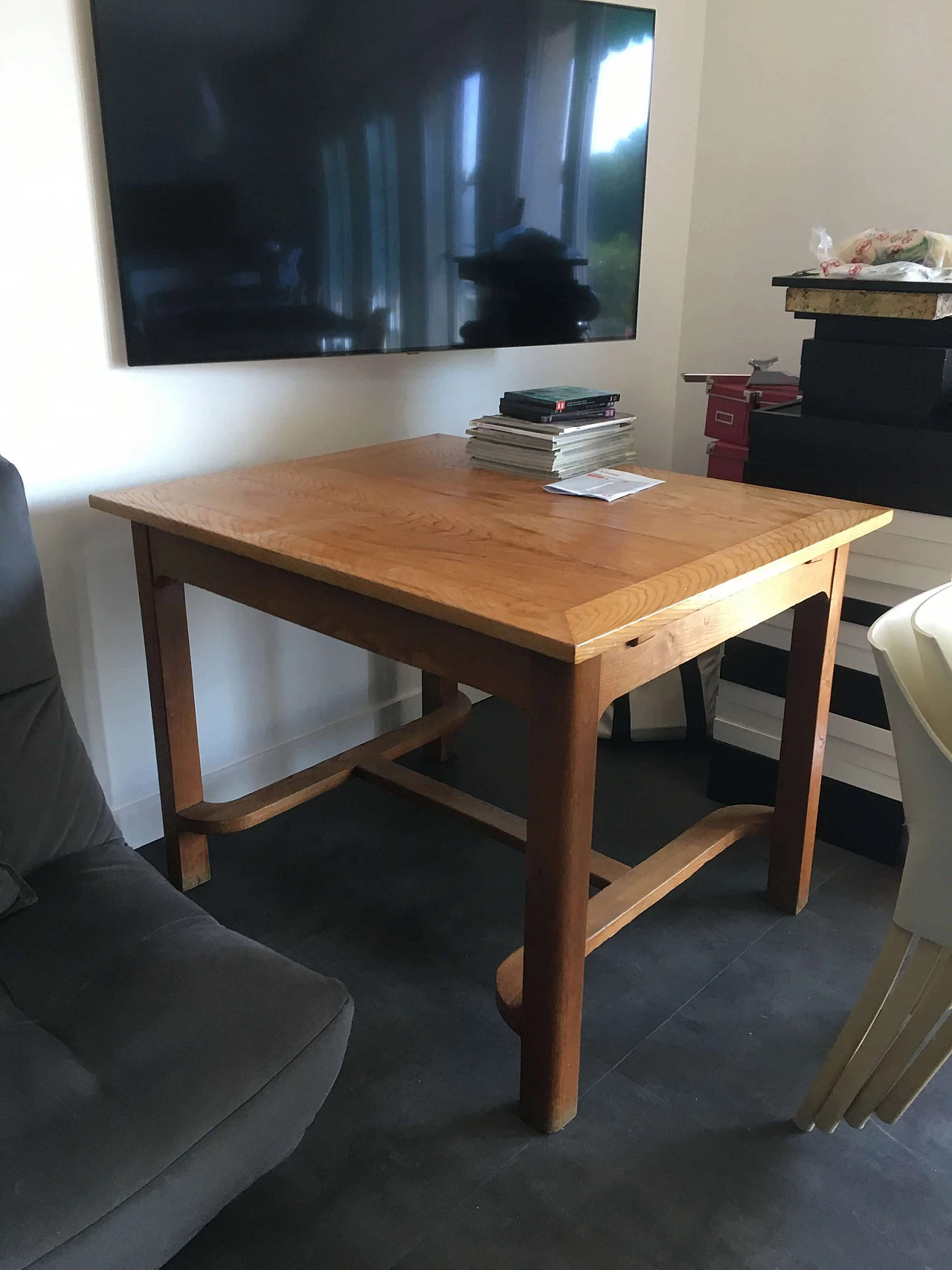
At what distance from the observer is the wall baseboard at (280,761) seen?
194 centimetres

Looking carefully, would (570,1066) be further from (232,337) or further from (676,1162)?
(232,337)

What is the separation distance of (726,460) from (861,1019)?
134 cm

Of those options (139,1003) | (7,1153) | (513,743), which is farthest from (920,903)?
(513,743)

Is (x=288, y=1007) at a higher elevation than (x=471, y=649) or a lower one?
lower

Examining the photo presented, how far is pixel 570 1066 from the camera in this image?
134 cm

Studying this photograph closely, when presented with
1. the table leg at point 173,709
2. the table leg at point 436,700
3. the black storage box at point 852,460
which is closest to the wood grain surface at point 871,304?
the black storage box at point 852,460

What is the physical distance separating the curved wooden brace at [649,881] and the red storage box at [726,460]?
83 cm

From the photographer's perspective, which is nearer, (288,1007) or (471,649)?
(288,1007)

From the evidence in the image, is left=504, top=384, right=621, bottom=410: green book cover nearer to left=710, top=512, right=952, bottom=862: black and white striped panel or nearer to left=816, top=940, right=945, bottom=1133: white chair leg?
left=710, top=512, right=952, bottom=862: black and white striped panel

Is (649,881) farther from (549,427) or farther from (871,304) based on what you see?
(871,304)

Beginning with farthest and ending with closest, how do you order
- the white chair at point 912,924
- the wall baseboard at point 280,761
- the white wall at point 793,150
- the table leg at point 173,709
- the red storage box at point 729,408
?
1. the red storage box at point 729,408
2. the white wall at point 793,150
3. the wall baseboard at point 280,761
4. the table leg at point 173,709
5. the white chair at point 912,924

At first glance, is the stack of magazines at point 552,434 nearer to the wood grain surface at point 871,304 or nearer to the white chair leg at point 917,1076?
the wood grain surface at point 871,304

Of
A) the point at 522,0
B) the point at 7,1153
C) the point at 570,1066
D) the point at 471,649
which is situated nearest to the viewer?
the point at 7,1153

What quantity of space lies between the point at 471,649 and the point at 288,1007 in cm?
45
